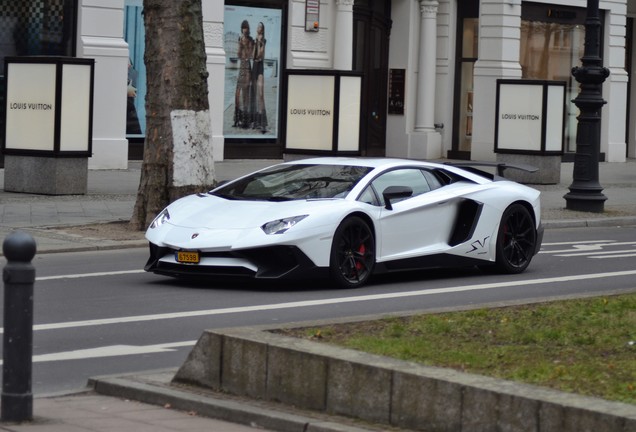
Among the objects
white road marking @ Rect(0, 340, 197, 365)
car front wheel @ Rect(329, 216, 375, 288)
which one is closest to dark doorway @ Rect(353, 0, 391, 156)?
car front wheel @ Rect(329, 216, 375, 288)

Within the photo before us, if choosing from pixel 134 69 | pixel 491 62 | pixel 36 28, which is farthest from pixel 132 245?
pixel 491 62

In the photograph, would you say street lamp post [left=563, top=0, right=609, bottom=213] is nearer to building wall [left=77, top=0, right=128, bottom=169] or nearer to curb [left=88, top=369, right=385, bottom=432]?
building wall [left=77, top=0, right=128, bottom=169]

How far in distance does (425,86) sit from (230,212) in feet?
80.4

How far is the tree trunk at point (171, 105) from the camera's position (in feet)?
58.6

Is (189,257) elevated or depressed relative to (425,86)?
depressed

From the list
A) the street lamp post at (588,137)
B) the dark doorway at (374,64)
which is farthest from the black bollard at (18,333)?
the dark doorway at (374,64)

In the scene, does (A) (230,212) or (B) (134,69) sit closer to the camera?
(A) (230,212)

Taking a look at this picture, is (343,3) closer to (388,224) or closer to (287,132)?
(287,132)

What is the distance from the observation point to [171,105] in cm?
1797

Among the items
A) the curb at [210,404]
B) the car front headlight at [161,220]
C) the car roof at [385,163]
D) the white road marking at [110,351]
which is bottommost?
the white road marking at [110,351]

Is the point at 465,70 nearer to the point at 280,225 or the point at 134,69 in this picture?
the point at 134,69

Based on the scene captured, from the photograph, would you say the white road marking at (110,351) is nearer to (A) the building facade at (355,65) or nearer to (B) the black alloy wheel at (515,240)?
(B) the black alloy wheel at (515,240)

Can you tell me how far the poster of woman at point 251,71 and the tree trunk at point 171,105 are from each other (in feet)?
46.2

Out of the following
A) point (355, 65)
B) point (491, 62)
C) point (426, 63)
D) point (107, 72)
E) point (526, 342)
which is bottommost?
point (526, 342)
